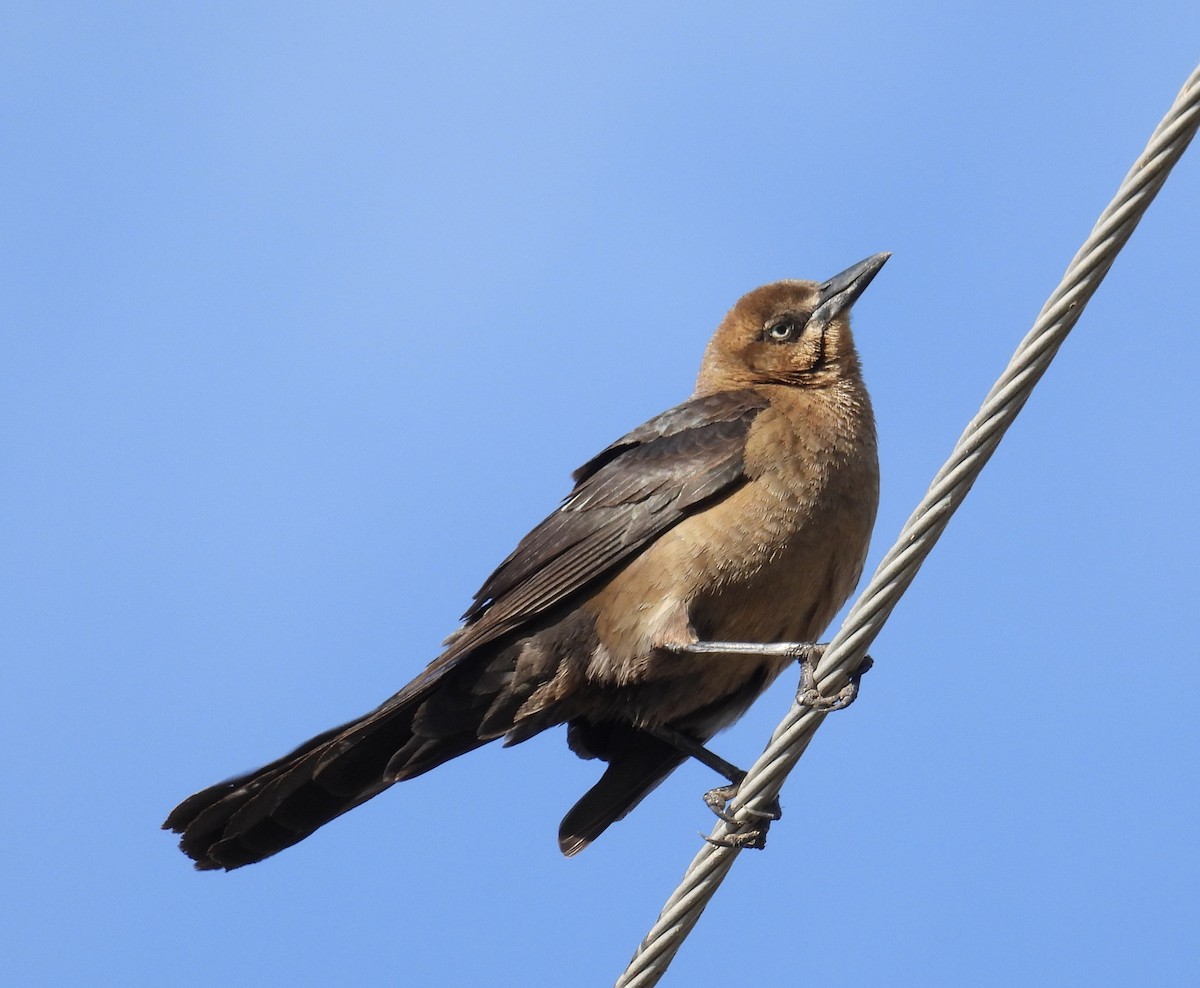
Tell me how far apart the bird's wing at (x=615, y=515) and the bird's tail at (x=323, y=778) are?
16cm

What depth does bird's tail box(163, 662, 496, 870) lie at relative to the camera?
630cm

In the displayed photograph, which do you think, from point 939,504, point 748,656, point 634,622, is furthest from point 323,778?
point 939,504

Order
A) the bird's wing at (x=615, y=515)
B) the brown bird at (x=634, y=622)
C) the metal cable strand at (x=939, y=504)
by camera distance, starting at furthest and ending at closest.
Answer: the bird's wing at (x=615, y=515) → the brown bird at (x=634, y=622) → the metal cable strand at (x=939, y=504)

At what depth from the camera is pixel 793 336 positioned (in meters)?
7.51

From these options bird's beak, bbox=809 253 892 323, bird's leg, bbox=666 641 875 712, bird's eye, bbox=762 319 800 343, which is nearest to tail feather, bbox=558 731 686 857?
bird's leg, bbox=666 641 875 712

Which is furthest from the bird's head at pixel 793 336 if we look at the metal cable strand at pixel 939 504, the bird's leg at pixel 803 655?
the metal cable strand at pixel 939 504

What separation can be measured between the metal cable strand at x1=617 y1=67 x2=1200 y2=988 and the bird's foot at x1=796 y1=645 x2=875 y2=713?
0.03 meters

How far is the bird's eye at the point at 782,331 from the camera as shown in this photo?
7527 millimetres

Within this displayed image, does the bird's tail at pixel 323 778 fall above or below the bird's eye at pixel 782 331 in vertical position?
below

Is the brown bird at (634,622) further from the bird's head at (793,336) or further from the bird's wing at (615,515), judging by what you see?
the bird's head at (793,336)

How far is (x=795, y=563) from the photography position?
6273mm

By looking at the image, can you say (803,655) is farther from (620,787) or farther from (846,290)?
(846,290)

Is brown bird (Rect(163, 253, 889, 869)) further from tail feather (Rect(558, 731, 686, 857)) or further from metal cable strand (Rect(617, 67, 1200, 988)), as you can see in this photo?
metal cable strand (Rect(617, 67, 1200, 988))

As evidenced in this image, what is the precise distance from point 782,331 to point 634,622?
198cm
